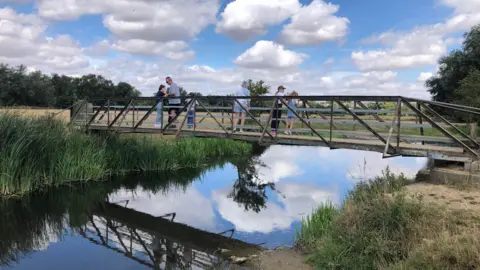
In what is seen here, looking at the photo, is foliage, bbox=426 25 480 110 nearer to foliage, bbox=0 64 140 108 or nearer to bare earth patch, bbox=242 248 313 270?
bare earth patch, bbox=242 248 313 270

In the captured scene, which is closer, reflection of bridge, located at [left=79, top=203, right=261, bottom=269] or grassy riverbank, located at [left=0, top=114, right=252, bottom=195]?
reflection of bridge, located at [left=79, top=203, right=261, bottom=269]

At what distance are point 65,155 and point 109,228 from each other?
4.95 m

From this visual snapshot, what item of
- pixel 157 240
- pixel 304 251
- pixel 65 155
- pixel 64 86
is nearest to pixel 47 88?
pixel 64 86

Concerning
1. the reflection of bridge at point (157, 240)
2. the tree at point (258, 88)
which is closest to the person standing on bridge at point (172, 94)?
the reflection of bridge at point (157, 240)

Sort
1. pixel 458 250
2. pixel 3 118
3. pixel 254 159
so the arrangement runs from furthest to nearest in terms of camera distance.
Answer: pixel 254 159 < pixel 3 118 < pixel 458 250

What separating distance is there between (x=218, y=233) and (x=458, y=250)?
6.49 metres

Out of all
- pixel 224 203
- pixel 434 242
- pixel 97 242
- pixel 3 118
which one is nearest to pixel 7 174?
pixel 3 118

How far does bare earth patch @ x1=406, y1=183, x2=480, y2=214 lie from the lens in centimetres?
640

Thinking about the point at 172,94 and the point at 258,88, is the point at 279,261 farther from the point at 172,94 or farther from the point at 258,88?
the point at 258,88

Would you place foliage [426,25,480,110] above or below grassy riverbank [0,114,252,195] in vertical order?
above

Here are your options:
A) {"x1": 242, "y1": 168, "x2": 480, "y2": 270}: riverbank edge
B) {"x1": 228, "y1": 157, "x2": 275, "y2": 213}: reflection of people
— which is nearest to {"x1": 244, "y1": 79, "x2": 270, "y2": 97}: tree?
{"x1": 228, "y1": 157, "x2": 275, "y2": 213}: reflection of people

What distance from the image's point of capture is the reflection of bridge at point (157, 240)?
330 inches

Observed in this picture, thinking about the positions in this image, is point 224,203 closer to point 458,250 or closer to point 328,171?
point 328,171

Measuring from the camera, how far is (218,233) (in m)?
10.3
